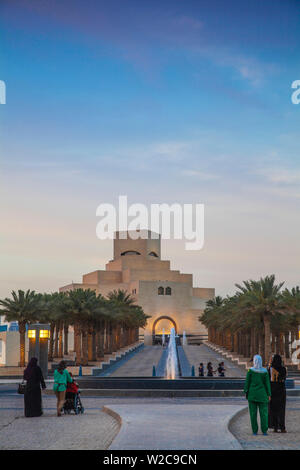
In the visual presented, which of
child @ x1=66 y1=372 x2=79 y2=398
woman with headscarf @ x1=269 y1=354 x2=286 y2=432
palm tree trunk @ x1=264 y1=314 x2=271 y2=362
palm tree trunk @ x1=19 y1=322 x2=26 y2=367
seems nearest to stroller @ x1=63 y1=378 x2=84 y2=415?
child @ x1=66 y1=372 x2=79 y2=398

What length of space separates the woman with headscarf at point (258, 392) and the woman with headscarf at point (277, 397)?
50cm

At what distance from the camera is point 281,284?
128ft

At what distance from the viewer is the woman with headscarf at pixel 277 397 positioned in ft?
38.2

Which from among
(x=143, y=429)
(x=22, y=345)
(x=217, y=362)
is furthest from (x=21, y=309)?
(x=143, y=429)

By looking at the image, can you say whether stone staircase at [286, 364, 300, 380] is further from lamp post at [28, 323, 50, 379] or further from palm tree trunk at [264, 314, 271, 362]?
lamp post at [28, 323, 50, 379]

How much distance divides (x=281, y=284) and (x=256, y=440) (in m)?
29.2

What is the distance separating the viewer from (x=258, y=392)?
1120 centimetres

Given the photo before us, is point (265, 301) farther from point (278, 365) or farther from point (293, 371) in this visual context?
point (278, 365)

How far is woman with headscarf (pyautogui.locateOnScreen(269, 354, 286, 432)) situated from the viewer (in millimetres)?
11648

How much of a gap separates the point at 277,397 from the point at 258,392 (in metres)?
0.74

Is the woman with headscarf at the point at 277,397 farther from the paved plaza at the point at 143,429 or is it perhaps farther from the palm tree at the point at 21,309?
the palm tree at the point at 21,309

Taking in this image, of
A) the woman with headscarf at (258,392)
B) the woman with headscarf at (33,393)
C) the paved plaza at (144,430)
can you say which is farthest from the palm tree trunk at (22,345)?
the woman with headscarf at (258,392)
